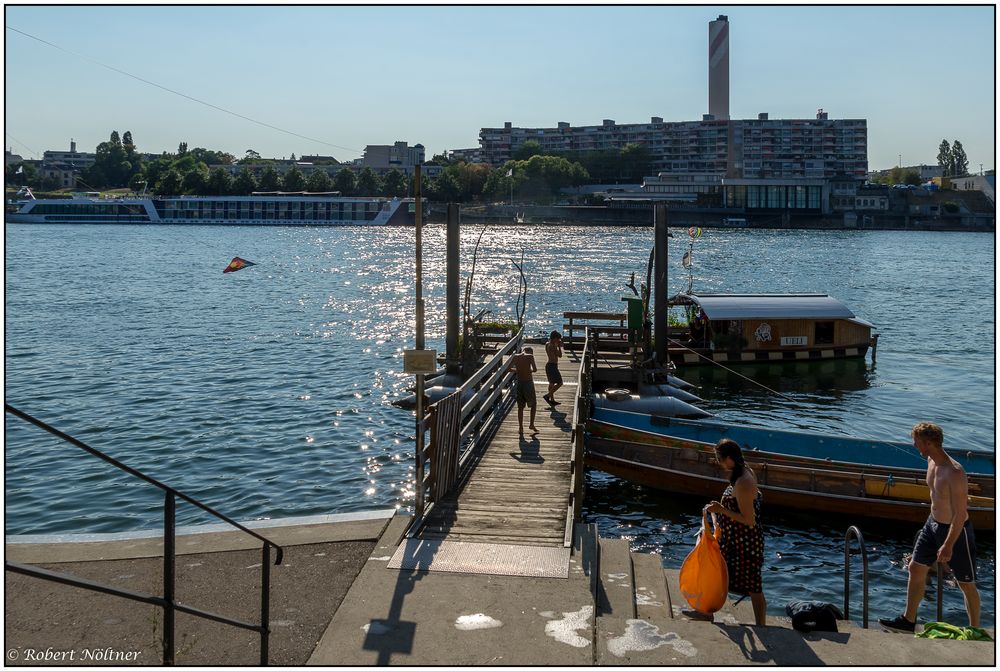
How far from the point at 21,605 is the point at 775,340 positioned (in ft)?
106

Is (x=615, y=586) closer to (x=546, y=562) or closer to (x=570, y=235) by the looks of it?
(x=546, y=562)

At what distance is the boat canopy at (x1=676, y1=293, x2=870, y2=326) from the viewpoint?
33.7m

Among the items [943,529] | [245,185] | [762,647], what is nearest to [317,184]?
[245,185]

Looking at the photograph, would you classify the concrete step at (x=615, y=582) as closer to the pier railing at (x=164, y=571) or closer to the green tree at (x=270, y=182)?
the pier railing at (x=164, y=571)

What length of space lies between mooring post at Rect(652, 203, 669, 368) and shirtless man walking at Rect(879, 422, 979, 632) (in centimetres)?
1737

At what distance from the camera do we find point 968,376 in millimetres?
37469

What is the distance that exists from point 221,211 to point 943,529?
502 ft

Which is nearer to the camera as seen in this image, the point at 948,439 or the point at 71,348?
the point at 948,439

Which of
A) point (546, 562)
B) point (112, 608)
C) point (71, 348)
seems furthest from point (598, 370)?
point (71, 348)

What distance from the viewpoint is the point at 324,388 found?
102ft

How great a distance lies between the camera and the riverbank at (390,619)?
6656 millimetres

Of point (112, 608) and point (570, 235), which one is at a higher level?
point (570, 235)

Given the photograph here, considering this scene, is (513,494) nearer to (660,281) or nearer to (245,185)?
(660,281)

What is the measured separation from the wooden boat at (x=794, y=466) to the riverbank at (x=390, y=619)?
756 centimetres
